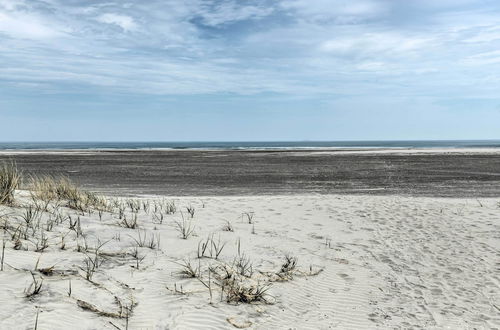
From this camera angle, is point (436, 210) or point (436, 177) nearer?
point (436, 210)

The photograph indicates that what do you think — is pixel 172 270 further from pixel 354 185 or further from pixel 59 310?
pixel 354 185

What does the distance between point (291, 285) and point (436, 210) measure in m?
7.38

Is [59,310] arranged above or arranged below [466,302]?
above

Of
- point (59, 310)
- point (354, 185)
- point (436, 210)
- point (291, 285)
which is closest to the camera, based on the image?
point (59, 310)

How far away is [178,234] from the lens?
7.63 m

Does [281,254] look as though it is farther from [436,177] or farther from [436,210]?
[436,177]

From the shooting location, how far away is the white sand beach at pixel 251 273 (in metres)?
4.27

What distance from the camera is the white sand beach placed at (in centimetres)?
427

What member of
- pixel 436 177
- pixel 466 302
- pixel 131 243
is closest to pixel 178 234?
pixel 131 243

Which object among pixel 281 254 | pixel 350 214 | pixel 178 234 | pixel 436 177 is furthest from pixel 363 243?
pixel 436 177

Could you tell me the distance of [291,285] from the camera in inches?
218

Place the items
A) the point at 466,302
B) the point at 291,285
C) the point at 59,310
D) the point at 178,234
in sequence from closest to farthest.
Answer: the point at 59,310 < the point at 466,302 < the point at 291,285 < the point at 178,234

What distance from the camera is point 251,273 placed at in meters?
5.61

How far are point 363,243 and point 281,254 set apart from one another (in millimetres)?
2075
